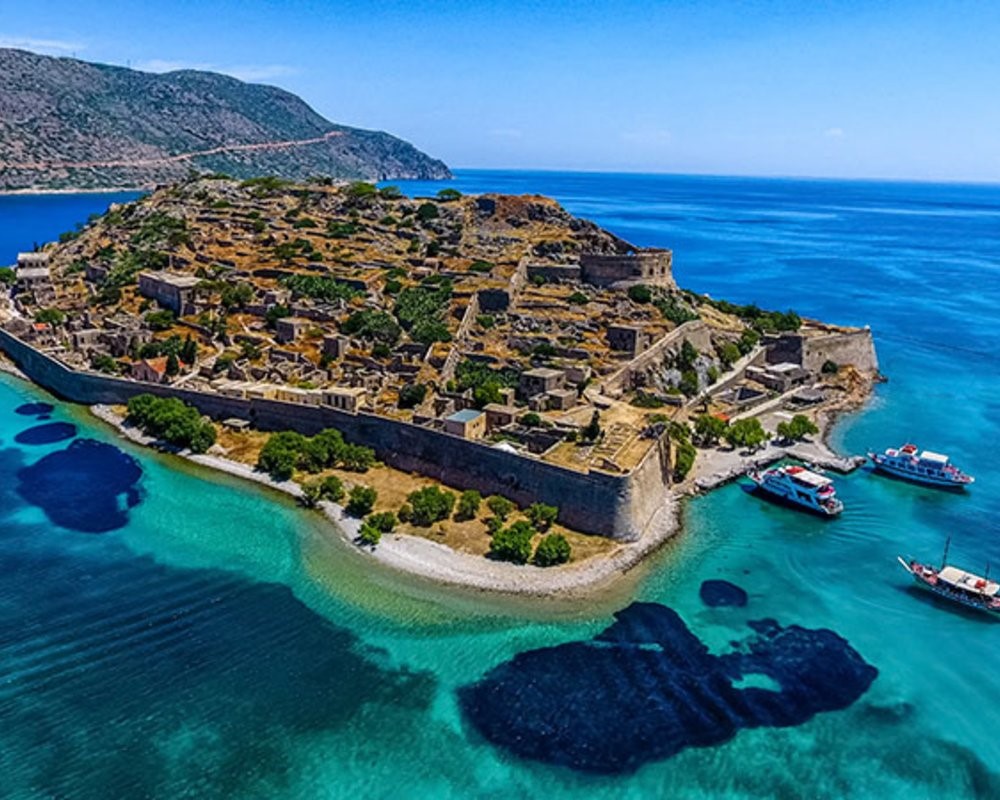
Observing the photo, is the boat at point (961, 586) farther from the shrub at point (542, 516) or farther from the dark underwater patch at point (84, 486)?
the dark underwater patch at point (84, 486)

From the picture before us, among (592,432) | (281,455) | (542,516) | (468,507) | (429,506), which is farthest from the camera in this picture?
(281,455)

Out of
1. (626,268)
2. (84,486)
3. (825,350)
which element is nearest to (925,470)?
(825,350)

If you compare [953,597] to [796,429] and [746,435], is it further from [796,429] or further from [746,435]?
[796,429]

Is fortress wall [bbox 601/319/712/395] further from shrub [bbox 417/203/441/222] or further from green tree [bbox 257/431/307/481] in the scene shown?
shrub [bbox 417/203/441/222]

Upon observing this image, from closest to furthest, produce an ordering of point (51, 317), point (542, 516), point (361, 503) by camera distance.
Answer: point (542, 516) → point (361, 503) → point (51, 317)

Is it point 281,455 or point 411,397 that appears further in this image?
point 411,397

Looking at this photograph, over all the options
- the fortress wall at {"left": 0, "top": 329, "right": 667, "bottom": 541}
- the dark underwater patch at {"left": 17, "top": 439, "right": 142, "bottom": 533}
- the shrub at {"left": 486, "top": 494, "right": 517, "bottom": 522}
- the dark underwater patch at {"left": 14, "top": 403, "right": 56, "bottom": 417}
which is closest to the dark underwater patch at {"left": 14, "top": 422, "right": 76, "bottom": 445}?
the dark underwater patch at {"left": 17, "top": 439, "right": 142, "bottom": 533}
